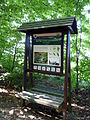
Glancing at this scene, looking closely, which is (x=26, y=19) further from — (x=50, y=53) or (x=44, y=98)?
(x=44, y=98)

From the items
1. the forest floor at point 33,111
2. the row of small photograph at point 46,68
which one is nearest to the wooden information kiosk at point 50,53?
the row of small photograph at point 46,68

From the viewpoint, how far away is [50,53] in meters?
3.46

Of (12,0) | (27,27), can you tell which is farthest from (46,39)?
(12,0)

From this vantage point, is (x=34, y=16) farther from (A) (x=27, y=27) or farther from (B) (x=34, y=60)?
(B) (x=34, y=60)

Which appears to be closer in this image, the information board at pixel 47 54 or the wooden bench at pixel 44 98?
the wooden bench at pixel 44 98

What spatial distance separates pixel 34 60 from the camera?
378cm

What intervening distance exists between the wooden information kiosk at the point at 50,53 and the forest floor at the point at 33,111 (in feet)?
1.33

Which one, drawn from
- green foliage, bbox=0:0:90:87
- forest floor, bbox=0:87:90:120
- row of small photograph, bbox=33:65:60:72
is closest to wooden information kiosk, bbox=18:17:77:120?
row of small photograph, bbox=33:65:60:72

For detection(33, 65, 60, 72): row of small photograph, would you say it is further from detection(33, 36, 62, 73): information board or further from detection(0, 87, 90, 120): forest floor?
detection(0, 87, 90, 120): forest floor

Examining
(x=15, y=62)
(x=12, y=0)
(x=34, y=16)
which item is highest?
(x=12, y=0)

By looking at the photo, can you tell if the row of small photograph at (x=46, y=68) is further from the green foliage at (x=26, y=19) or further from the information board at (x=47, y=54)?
the green foliage at (x=26, y=19)

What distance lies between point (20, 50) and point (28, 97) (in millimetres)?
3071

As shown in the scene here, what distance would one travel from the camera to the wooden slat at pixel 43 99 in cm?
291

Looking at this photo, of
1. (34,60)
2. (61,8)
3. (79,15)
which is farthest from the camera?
(61,8)
